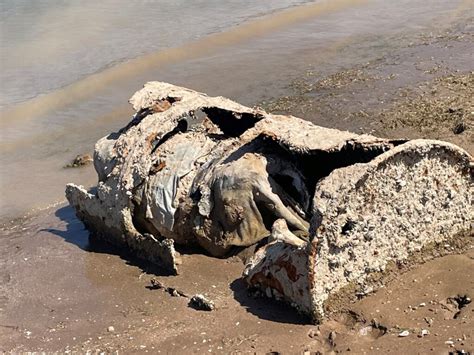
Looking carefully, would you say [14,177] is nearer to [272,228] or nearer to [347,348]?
[272,228]

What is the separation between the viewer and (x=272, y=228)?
5715mm

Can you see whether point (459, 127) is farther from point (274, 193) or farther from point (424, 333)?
point (424, 333)

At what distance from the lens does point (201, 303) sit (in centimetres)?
554

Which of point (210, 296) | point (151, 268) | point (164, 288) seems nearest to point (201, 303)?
point (210, 296)

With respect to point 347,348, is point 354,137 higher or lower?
higher

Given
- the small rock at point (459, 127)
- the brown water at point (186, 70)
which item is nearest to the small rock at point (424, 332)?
the small rock at point (459, 127)

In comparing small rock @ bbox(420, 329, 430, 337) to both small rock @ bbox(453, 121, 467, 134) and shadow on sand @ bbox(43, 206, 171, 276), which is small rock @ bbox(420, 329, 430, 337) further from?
small rock @ bbox(453, 121, 467, 134)

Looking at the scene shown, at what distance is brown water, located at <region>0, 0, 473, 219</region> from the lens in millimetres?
10008

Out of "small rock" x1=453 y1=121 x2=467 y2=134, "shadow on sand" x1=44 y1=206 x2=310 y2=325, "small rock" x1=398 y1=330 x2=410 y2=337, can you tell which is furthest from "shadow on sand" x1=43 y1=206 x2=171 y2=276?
"small rock" x1=453 y1=121 x2=467 y2=134

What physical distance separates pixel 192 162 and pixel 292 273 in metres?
1.82

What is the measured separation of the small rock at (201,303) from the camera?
18.0 ft

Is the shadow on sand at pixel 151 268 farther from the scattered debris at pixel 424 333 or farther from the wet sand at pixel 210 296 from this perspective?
the scattered debris at pixel 424 333

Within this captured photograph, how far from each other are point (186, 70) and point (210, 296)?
831cm

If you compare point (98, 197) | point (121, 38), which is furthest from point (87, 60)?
point (98, 197)
